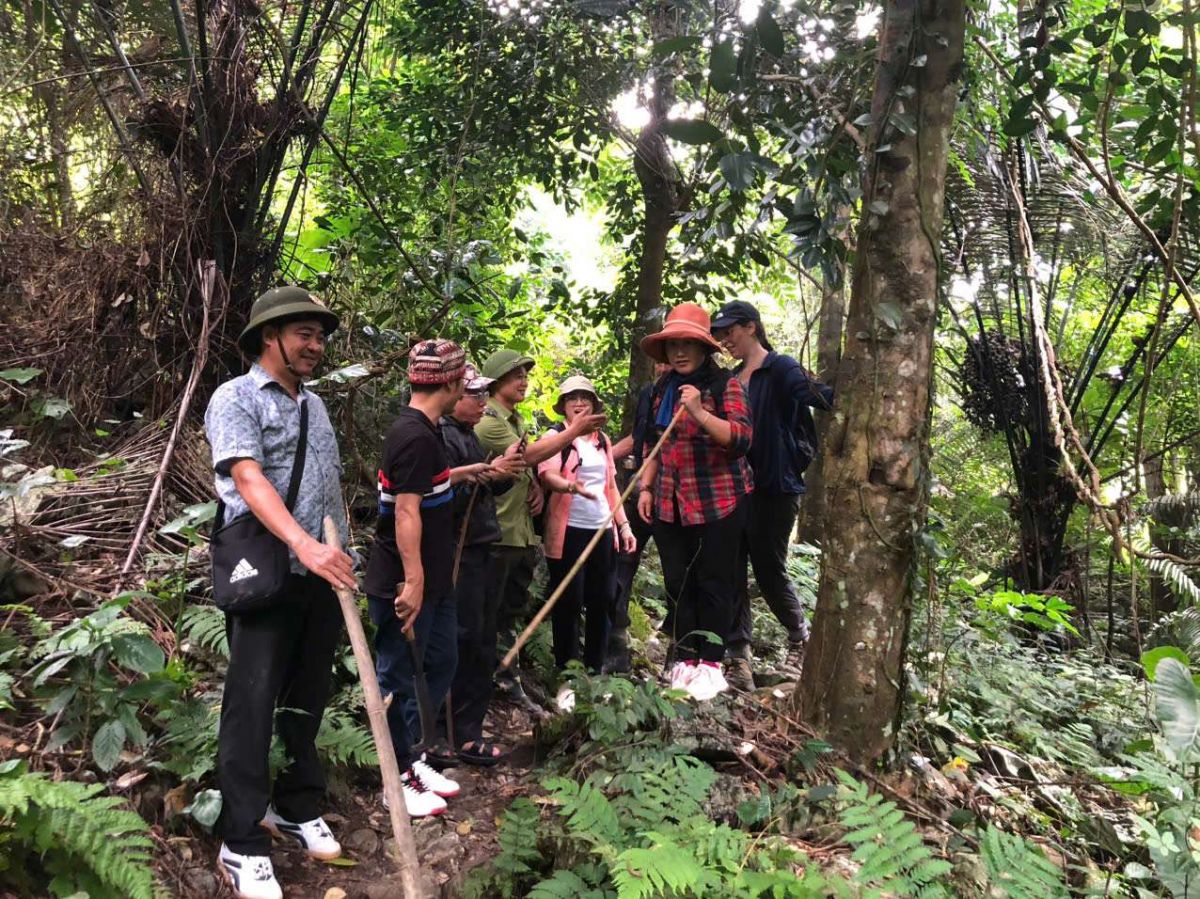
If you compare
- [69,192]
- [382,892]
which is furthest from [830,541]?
[69,192]

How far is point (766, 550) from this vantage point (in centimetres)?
487

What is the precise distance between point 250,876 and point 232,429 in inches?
59.6

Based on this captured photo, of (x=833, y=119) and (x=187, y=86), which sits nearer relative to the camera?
(x=833, y=119)

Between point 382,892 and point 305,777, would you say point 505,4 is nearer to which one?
point 305,777

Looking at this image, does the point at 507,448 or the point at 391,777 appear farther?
the point at 507,448

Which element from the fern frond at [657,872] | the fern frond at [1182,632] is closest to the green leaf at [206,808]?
the fern frond at [657,872]

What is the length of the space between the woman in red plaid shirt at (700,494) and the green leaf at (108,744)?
2469 mm

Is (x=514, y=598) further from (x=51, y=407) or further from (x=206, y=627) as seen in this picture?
(x=51, y=407)

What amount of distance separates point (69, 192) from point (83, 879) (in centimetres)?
→ 506

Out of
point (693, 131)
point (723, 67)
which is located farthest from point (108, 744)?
point (723, 67)

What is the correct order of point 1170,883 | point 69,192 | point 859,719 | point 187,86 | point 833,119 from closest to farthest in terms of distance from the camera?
1. point 1170,883
2. point 859,719
3. point 833,119
4. point 187,86
5. point 69,192

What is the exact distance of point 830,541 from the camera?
359 cm

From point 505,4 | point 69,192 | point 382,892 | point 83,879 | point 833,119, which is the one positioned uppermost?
point 505,4

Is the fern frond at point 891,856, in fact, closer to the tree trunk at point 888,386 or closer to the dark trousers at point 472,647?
the tree trunk at point 888,386
